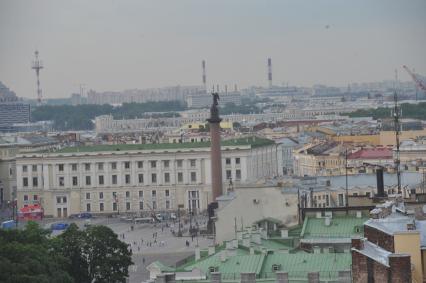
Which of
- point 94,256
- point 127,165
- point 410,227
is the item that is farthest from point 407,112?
point 410,227

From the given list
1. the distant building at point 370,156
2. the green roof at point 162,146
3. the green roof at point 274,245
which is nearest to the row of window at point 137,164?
the green roof at point 162,146

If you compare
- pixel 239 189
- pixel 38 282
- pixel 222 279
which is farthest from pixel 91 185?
pixel 222 279

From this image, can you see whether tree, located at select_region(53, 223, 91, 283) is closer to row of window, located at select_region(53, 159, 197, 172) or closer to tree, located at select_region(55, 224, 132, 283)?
tree, located at select_region(55, 224, 132, 283)

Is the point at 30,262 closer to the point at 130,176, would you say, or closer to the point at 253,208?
the point at 253,208

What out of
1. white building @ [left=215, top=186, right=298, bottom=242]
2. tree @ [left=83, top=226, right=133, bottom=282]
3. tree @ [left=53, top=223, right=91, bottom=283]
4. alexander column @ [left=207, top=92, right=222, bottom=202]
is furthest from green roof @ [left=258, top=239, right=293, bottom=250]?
alexander column @ [left=207, top=92, right=222, bottom=202]

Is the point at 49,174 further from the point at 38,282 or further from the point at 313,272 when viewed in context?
the point at 313,272

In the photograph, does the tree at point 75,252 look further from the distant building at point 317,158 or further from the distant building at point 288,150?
the distant building at point 288,150

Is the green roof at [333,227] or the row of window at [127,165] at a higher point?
the green roof at [333,227]
